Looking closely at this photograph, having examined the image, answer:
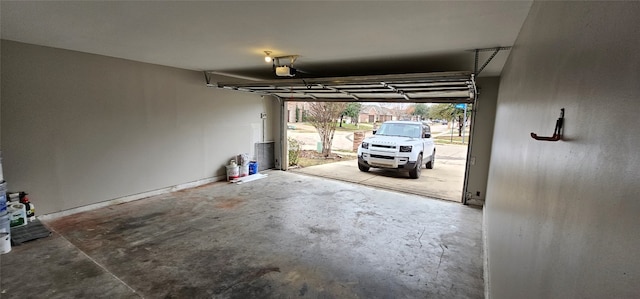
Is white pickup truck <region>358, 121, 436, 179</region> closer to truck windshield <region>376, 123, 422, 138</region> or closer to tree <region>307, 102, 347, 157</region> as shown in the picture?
truck windshield <region>376, 123, 422, 138</region>

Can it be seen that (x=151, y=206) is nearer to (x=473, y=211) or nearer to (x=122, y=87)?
(x=122, y=87)

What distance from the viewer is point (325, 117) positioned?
11.1 metres

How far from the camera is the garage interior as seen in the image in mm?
741

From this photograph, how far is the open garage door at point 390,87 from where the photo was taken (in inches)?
152

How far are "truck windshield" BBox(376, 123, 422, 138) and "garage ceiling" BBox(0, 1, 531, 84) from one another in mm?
3469

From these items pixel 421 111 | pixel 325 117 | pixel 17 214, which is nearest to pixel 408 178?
pixel 325 117

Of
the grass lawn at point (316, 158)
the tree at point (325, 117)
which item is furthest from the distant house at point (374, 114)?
the tree at point (325, 117)

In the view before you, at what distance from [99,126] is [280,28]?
3.77 metres

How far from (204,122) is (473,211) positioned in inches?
223

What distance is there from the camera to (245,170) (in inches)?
281

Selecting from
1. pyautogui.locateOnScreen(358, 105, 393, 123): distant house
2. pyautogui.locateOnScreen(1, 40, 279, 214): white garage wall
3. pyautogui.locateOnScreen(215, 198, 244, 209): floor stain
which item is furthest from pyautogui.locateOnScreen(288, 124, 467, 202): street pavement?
pyautogui.locateOnScreen(358, 105, 393, 123): distant house

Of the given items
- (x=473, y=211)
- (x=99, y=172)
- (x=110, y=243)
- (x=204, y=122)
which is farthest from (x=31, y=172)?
(x=473, y=211)

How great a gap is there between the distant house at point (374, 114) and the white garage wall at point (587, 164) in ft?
88.7

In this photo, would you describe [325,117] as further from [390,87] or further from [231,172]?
[390,87]
